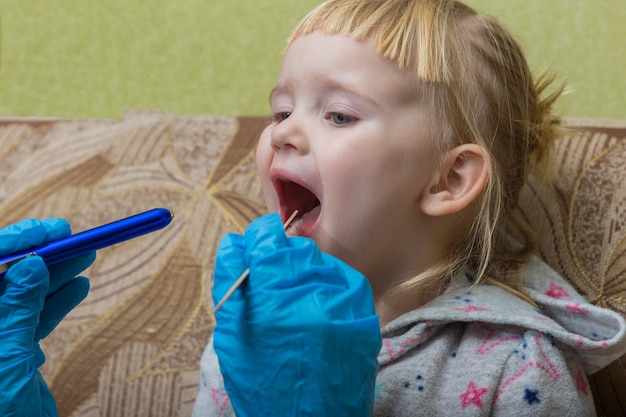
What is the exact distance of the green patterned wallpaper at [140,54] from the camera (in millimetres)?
1643

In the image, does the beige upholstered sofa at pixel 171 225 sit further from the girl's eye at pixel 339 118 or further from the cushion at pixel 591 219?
the girl's eye at pixel 339 118

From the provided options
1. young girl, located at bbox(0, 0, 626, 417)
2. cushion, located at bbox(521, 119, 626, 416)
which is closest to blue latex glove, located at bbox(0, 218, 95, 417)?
young girl, located at bbox(0, 0, 626, 417)

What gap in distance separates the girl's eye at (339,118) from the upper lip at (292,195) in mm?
93

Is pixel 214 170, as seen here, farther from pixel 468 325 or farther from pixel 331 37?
pixel 468 325

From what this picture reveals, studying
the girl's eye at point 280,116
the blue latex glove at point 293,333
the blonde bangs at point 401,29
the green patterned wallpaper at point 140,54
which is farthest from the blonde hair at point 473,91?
the green patterned wallpaper at point 140,54

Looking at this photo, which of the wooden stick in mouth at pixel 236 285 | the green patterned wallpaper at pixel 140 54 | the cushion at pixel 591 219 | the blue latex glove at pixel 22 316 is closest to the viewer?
the wooden stick in mouth at pixel 236 285

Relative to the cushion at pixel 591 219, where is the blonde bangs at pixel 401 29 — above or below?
above

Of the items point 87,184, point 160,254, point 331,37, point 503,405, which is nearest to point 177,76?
point 87,184

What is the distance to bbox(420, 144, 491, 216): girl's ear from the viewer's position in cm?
101

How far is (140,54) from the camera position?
1.69 metres

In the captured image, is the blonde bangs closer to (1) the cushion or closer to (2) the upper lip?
(2) the upper lip

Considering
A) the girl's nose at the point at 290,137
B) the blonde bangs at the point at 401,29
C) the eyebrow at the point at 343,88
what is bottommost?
the girl's nose at the point at 290,137

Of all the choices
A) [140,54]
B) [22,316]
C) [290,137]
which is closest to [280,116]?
[290,137]

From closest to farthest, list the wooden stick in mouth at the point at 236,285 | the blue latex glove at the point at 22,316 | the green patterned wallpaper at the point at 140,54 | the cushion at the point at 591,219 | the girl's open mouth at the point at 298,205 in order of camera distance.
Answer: the wooden stick in mouth at the point at 236,285, the blue latex glove at the point at 22,316, the girl's open mouth at the point at 298,205, the cushion at the point at 591,219, the green patterned wallpaper at the point at 140,54
